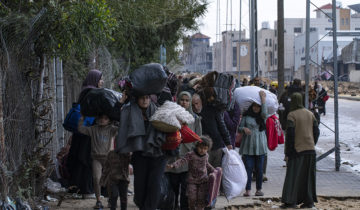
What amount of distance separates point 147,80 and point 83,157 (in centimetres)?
237

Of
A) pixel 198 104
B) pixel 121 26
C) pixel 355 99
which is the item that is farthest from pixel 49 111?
pixel 355 99

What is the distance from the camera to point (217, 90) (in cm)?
926

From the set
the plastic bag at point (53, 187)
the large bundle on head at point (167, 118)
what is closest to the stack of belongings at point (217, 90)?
the large bundle on head at point (167, 118)

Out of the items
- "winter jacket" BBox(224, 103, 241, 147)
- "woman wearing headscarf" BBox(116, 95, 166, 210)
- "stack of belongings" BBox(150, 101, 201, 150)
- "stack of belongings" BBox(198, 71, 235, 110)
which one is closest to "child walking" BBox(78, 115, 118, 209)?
"woman wearing headscarf" BBox(116, 95, 166, 210)

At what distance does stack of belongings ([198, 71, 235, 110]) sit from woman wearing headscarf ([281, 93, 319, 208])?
3.12 ft

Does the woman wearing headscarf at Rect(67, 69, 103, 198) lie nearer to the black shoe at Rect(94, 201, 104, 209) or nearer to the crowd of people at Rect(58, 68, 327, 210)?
the crowd of people at Rect(58, 68, 327, 210)

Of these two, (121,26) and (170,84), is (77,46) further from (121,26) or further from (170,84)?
(121,26)

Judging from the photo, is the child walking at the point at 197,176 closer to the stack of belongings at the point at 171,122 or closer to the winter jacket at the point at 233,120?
the stack of belongings at the point at 171,122

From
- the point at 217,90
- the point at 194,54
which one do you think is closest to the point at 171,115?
the point at 217,90

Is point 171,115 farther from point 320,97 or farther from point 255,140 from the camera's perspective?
point 320,97

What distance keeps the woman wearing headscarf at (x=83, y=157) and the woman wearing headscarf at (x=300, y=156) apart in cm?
280

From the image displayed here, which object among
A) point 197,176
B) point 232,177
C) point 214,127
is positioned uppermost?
point 214,127

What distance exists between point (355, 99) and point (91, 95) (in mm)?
48166

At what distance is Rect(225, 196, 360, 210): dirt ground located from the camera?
928cm
